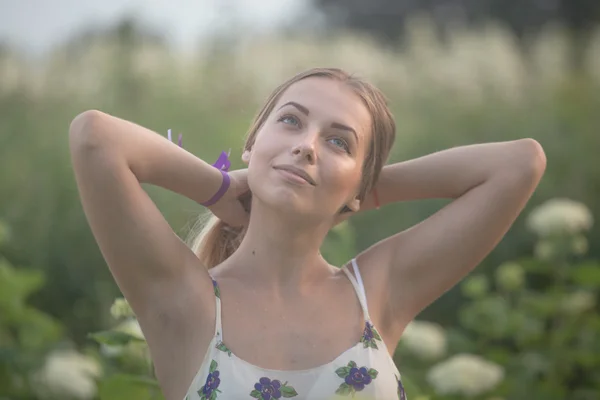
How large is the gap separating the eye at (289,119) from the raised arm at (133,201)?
147mm

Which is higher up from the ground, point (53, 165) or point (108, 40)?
point (108, 40)

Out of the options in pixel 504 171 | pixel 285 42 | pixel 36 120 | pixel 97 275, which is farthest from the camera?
pixel 285 42

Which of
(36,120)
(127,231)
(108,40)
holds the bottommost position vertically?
(127,231)

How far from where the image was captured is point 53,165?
419 centimetres

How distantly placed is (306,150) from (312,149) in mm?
11

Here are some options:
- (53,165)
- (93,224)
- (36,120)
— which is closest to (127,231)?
(93,224)

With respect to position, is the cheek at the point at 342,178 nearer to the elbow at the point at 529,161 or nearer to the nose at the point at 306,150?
the nose at the point at 306,150

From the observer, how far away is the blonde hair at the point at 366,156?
1.66 meters

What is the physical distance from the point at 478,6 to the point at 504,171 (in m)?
5.05

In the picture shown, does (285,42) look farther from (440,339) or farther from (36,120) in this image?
(440,339)

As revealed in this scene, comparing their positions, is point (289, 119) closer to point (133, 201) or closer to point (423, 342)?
point (133, 201)

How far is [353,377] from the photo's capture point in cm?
151

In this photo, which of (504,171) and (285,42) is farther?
(285,42)

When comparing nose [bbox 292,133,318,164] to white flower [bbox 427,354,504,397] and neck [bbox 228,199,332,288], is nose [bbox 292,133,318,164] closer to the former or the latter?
neck [bbox 228,199,332,288]
